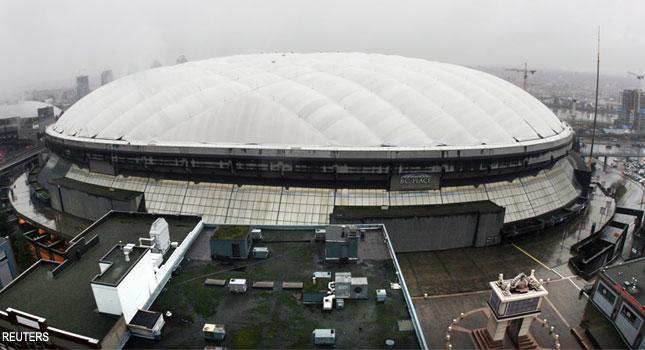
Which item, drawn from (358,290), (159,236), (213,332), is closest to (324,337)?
(358,290)

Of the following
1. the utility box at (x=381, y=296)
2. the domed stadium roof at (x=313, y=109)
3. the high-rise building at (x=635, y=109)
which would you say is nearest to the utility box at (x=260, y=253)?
the utility box at (x=381, y=296)

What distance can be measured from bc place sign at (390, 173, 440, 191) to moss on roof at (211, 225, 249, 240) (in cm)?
1592

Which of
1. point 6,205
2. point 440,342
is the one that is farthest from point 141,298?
point 6,205

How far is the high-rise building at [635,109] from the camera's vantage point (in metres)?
135

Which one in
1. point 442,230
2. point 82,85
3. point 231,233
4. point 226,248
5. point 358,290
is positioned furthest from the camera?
point 82,85

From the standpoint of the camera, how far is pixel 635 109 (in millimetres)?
146125

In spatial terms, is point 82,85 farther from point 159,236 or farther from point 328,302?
point 328,302

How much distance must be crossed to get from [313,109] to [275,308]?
2345 cm

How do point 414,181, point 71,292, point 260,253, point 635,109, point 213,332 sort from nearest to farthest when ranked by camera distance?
1. point 213,332
2. point 71,292
3. point 260,253
4. point 414,181
5. point 635,109

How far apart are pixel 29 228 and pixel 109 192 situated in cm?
1112

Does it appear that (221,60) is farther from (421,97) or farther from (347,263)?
(347,263)

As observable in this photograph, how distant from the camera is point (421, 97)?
39.8 meters

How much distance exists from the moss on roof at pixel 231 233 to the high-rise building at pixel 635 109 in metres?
165

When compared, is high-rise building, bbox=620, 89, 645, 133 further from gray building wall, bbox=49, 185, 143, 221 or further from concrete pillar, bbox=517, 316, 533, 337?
gray building wall, bbox=49, 185, 143, 221
